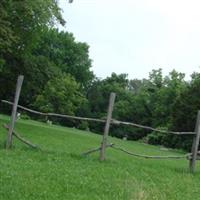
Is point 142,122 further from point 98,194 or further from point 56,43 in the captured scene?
point 98,194

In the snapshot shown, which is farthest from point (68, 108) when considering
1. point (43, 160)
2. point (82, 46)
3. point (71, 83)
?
point (43, 160)

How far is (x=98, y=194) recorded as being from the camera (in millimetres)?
10469

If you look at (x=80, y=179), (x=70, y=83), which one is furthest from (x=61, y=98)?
(x=80, y=179)

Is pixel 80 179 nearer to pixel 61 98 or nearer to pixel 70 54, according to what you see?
pixel 61 98

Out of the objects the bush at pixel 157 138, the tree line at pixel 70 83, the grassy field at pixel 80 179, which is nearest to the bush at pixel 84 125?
the tree line at pixel 70 83

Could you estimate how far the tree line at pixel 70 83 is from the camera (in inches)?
1403

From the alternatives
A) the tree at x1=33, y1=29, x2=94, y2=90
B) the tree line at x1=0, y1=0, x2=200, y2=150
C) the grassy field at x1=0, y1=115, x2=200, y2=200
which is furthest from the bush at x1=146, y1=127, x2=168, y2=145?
the grassy field at x1=0, y1=115, x2=200, y2=200

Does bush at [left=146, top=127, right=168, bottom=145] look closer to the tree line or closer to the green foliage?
the tree line

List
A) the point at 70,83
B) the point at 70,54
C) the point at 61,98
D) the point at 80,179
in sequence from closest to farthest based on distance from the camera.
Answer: the point at 80,179 < the point at 61,98 < the point at 70,83 < the point at 70,54

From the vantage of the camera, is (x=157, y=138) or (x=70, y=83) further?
(x=70, y=83)

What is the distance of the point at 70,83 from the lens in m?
81.0

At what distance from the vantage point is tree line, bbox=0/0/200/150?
1403 inches

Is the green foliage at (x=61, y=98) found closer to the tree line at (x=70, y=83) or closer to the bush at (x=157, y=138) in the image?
the tree line at (x=70, y=83)

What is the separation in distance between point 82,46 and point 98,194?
8672 cm
